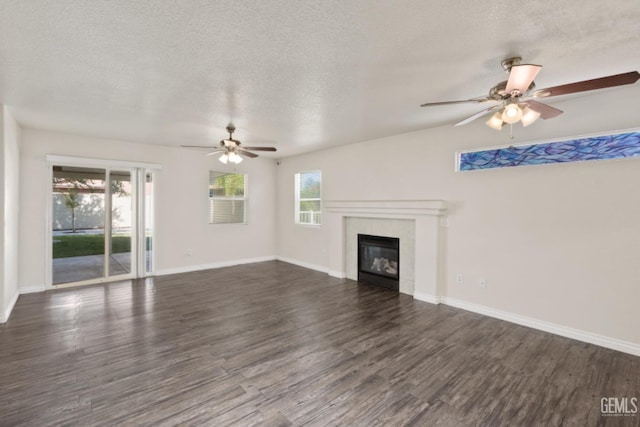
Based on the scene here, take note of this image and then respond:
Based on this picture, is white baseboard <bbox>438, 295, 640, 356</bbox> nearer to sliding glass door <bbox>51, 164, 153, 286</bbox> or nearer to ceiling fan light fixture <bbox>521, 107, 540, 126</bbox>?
ceiling fan light fixture <bbox>521, 107, 540, 126</bbox>

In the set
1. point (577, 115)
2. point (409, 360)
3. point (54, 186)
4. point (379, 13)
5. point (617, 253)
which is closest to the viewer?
point (379, 13)

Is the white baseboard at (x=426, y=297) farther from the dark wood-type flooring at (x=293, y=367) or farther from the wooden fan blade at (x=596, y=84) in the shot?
the wooden fan blade at (x=596, y=84)

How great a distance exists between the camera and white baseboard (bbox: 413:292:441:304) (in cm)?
445

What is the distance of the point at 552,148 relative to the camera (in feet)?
11.4

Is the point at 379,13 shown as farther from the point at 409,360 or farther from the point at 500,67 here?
the point at 409,360

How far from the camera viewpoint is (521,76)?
2129mm

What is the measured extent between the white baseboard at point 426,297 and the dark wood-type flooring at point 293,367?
170mm

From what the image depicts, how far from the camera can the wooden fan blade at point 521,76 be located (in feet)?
6.68

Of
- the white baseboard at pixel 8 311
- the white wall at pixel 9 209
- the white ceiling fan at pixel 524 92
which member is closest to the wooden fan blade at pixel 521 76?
the white ceiling fan at pixel 524 92

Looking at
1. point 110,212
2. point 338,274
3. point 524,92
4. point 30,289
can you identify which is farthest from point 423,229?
point 30,289

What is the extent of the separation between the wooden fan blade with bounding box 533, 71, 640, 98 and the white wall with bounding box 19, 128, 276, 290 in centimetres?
608

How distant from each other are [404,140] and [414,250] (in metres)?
1.83

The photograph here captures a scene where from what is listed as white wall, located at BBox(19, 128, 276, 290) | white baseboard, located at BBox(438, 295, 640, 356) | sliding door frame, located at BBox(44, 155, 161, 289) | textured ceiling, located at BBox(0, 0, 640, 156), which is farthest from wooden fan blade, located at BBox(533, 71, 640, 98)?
sliding door frame, located at BBox(44, 155, 161, 289)

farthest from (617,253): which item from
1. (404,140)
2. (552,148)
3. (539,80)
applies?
(404,140)
